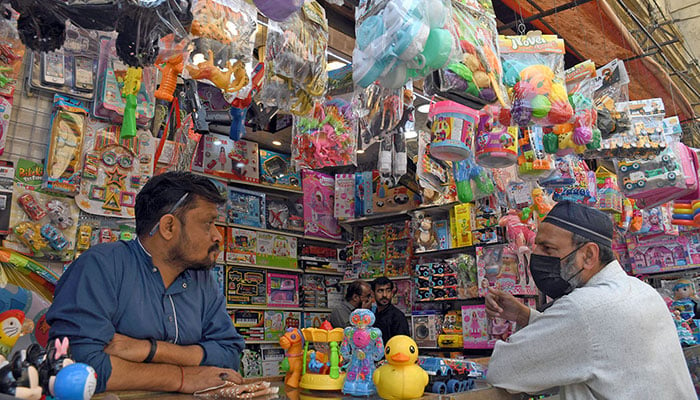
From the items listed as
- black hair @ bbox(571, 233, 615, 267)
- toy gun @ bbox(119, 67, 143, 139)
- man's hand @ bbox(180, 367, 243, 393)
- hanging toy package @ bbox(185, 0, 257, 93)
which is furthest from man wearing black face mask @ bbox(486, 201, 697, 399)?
toy gun @ bbox(119, 67, 143, 139)

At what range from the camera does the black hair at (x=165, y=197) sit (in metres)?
1.67

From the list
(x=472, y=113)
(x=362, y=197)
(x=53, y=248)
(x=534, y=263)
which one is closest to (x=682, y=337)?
(x=534, y=263)

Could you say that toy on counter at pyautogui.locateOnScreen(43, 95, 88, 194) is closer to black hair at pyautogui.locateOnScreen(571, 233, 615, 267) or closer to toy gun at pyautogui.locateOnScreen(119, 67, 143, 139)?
toy gun at pyautogui.locateOnScreen(119, 67, 143, 139)

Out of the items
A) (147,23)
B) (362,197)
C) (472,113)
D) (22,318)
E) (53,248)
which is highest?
(362,197)

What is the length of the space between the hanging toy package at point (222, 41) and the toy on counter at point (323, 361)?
3.14 ft

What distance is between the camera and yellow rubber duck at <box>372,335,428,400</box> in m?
1.45

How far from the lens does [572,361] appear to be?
1.54 meters

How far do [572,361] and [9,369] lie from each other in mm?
1414

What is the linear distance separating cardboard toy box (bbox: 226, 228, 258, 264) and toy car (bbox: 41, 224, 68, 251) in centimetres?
205

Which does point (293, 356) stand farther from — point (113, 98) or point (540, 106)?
point (113, 98)

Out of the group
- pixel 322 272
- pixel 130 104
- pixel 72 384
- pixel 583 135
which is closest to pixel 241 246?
pixel 322 272

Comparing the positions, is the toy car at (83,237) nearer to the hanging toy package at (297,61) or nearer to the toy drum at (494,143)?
the hanging toy package at (297,61)

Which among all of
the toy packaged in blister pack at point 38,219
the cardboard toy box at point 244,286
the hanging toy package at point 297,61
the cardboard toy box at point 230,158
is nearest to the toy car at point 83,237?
the toy packaged in blister pack at point 38,219

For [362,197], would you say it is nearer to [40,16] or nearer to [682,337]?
[682,337]
